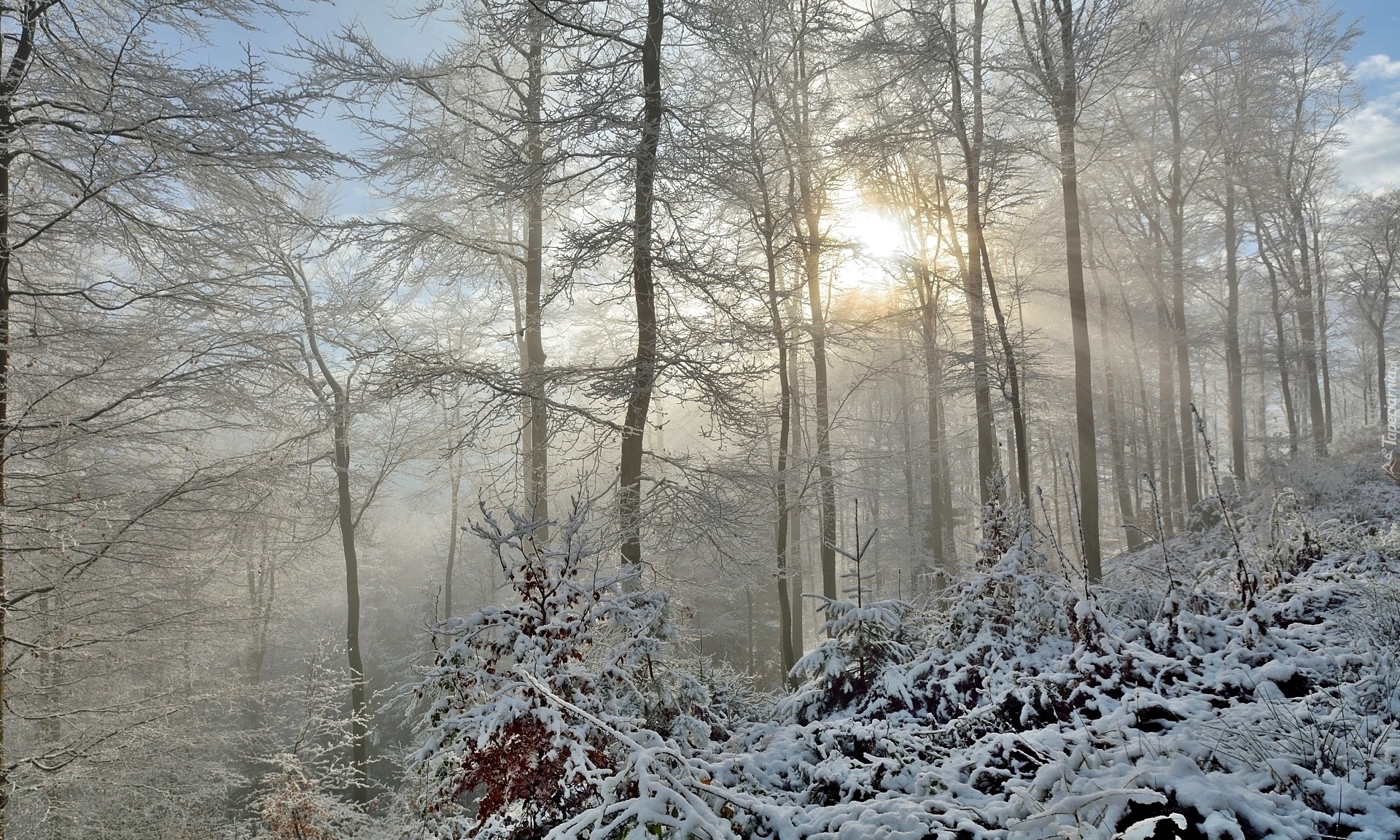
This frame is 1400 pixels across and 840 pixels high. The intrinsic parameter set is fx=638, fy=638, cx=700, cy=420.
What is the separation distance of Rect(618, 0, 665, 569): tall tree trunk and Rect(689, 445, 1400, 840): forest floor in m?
2.58

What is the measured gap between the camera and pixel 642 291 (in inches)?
305

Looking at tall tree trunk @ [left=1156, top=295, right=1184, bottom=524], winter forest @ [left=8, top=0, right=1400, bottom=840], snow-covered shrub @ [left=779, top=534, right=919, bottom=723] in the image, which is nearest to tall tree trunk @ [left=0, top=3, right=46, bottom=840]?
winter forest @ [left=8, top=0, right=1400, bottom=840]

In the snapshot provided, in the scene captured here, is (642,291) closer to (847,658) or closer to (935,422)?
(847,658)

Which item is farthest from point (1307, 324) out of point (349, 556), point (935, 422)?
point (349, 556)

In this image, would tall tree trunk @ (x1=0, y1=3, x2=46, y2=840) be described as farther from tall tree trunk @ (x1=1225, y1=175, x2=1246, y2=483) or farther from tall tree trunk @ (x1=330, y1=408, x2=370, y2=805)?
tall tree trunk @ (x1=1225, y1=175, x2=1246, y2=483)

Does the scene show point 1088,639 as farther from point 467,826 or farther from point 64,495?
point 64,495

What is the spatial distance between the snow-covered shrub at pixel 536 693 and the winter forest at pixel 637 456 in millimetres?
33

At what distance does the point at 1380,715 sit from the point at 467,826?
4531 mm

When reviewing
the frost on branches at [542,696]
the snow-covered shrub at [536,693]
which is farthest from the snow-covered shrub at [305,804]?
the snow-covered shrub at [536,693]

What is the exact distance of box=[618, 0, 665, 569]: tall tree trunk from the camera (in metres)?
7.17

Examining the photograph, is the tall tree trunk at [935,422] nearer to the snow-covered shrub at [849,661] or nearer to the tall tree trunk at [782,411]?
the tall tree trunk at [782,411]

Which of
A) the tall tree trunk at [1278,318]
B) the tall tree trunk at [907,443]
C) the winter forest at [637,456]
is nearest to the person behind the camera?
the winter forest at [637,456]

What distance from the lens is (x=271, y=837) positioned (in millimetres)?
7660

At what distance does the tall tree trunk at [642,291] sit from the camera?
Answer: 7.17 metres
